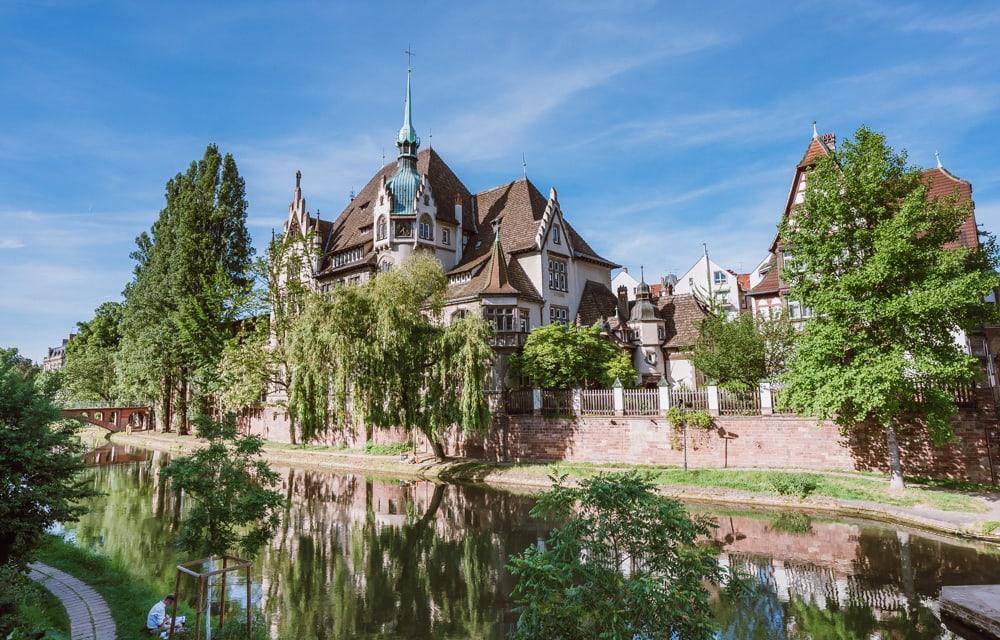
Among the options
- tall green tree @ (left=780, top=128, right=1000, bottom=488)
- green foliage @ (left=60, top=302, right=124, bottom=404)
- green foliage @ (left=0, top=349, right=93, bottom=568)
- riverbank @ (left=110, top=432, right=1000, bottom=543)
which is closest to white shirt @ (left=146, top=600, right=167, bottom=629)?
green foliage @ (left=0, top=349, right=93, bottom=568)

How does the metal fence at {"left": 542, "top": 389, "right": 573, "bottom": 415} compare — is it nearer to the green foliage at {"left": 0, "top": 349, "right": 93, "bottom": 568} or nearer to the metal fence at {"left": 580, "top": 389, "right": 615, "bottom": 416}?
the metal fence at {"left": 580, "top": 389, "right": 615, "bottom": 416}

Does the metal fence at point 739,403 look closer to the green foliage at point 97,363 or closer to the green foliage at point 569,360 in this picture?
the green foliage at point 569,360

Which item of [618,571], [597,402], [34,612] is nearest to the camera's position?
[618,571]

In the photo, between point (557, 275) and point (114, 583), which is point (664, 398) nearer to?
point (557, 275)

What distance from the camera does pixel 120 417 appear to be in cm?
6091

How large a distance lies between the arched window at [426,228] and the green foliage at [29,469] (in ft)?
102

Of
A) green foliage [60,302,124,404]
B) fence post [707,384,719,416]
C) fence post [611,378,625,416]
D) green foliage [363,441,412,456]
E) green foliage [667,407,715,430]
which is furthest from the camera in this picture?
green foliage [60,302,124,404]

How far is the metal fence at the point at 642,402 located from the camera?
2922cm

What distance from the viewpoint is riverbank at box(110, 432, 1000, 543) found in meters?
18.1

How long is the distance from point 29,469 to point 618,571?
10.9m

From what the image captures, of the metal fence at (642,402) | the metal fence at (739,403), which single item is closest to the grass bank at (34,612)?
the metal fence at (642,402)

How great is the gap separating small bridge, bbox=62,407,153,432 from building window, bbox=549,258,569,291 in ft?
145

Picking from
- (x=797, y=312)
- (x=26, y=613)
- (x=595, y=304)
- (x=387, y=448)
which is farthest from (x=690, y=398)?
(x=26, y=613)

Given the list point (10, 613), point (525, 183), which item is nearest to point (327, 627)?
point (10, 613)
